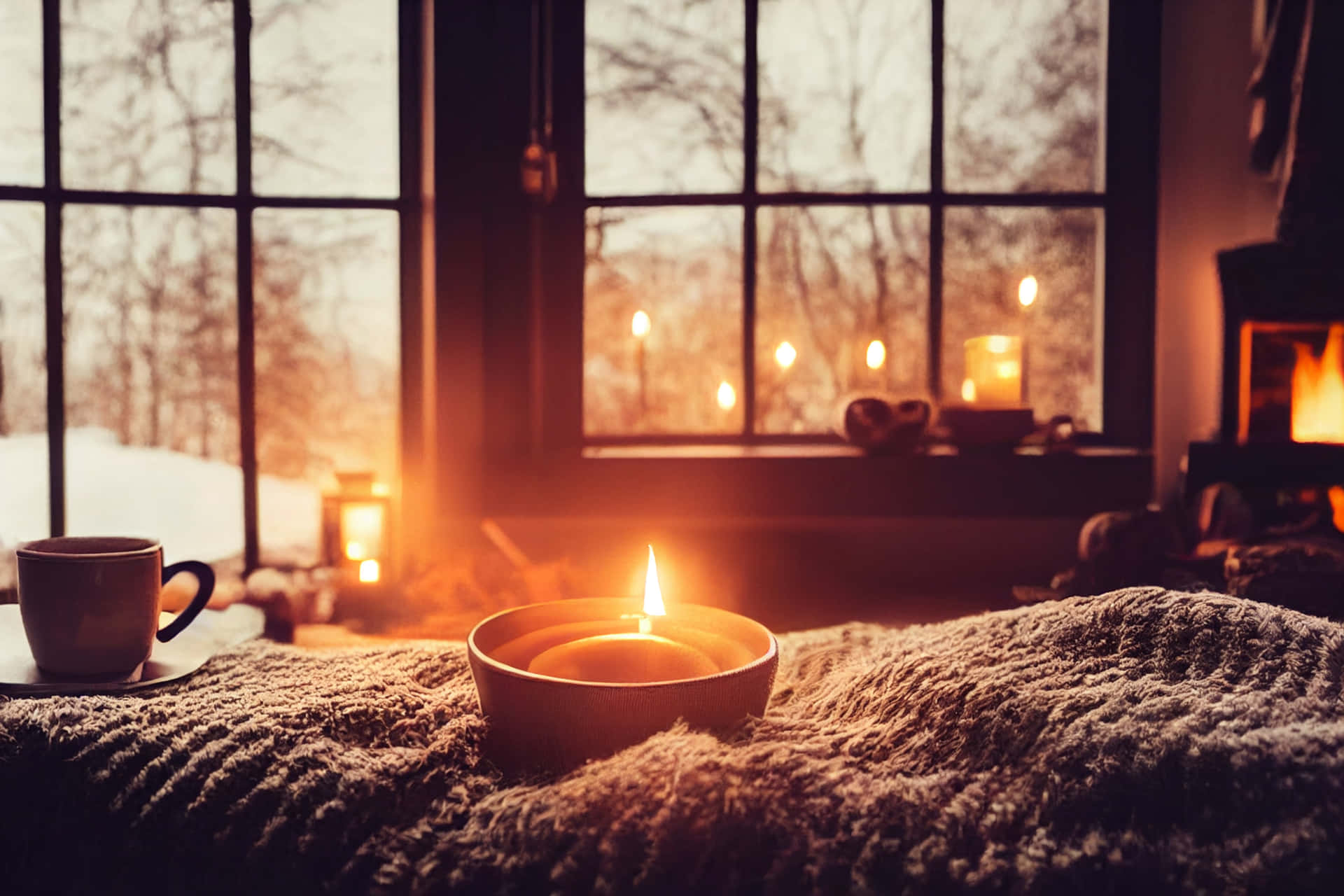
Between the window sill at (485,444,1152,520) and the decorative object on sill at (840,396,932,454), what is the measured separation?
2 centimetres

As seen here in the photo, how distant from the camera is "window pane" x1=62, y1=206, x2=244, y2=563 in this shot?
4.54ft

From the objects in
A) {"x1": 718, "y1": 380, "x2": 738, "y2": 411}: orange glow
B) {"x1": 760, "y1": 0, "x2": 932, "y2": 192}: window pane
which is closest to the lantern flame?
{"x1": 718, "y1": 380, "x2": 738, "y2": 411}: orange glow

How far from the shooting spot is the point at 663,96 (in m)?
1.47

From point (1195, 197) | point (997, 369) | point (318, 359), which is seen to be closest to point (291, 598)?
point (318, 359)

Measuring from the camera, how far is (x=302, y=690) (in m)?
0.54

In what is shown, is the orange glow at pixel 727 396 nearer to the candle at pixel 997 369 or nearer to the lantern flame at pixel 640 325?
the lantern flame at pixel 640 325

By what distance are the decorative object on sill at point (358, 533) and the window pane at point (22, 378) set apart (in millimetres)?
479

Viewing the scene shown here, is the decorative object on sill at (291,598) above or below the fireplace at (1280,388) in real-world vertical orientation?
below

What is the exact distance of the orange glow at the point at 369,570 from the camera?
1.22m

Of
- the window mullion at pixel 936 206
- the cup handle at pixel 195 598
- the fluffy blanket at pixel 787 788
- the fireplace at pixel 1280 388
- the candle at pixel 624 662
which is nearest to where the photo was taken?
the fluffy blanket at pixel 787 788

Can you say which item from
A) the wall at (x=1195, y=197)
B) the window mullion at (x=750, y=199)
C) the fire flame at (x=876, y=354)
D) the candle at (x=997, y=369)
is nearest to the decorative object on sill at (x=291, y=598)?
the window mullion at (x=750, y=199)

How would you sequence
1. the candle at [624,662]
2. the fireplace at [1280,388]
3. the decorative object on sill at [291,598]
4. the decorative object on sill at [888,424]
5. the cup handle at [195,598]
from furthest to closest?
1. the decorative object on sill at [888,424]
2. the fireplace at [1280,388]
3. the decorative object on sill at [291,598]
4. the cup handle at [195,598]
5. the candle at [624,662]

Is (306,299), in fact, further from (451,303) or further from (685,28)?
(685,28)

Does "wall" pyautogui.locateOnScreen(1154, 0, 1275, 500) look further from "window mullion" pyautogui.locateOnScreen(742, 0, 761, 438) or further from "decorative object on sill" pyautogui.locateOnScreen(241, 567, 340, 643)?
"decorative object on sill" pyautogui.locateOnScreen(241, 567, 340, 643)
